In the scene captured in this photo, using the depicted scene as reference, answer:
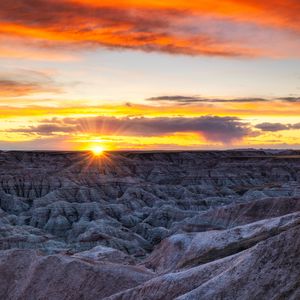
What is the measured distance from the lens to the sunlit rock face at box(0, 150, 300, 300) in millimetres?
22844

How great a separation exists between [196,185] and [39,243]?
56819 mm

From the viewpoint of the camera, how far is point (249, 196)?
9900 centimetres

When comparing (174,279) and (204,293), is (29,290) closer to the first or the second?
(174,279)

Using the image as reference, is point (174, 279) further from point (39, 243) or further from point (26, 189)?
point (26, 189)

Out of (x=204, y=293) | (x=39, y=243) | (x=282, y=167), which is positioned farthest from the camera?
(x=282, y=167)

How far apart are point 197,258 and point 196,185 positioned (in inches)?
3140

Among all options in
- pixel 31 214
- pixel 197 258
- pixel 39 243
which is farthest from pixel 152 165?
pixel 197 258

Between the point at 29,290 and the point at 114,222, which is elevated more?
the point at 29,290

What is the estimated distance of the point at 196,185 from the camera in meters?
116

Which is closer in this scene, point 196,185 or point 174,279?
point 174,279

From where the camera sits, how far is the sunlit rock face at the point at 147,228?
22.8m

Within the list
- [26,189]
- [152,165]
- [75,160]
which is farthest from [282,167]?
[26,189]

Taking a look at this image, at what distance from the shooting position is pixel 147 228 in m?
77.4

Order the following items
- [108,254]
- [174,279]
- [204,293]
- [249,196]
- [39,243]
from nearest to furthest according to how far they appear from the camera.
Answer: [204,293]
[174,279]
[108,254]
[39,243]
[249,196]
